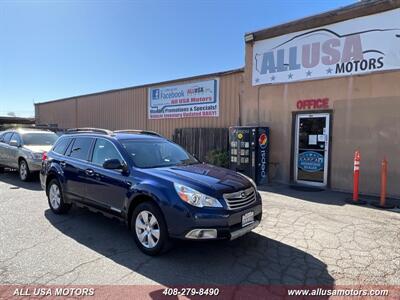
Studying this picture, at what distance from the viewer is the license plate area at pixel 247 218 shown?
4.05 m

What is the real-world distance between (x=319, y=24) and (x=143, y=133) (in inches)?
248

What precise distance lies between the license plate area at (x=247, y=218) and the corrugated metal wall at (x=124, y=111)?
733 centimetres

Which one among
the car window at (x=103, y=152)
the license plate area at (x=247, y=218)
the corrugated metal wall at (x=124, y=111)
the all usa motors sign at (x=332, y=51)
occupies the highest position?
the all usa motors sign at (x=332, y=51)

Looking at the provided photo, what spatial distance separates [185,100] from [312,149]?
587 centimetres

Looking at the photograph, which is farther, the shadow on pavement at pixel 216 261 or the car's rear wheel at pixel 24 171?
the car's rear wheel at pixel 24 171

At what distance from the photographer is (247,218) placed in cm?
411

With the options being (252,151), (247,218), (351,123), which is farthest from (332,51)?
(247,218)

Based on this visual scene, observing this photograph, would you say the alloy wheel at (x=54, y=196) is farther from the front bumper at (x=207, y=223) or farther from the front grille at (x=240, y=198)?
the front grille at (x=240, y=198)

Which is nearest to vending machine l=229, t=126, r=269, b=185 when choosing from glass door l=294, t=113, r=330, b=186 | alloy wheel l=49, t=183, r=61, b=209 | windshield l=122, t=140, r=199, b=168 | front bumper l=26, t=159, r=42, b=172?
glass door l=294, t=113, r=330, b=186

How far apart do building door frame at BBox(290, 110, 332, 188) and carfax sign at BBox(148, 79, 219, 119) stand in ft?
11.1

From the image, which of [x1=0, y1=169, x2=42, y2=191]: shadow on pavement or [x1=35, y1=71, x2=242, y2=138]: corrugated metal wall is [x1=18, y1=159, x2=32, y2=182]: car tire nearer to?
[x1=0, y1=169, x2=42, y2=191]: shadow on pavement

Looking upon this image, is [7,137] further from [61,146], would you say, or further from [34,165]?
[61,146]

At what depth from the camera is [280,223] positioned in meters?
5.58

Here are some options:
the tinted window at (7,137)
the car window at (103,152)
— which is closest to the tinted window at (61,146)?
the car window at (103,152)
